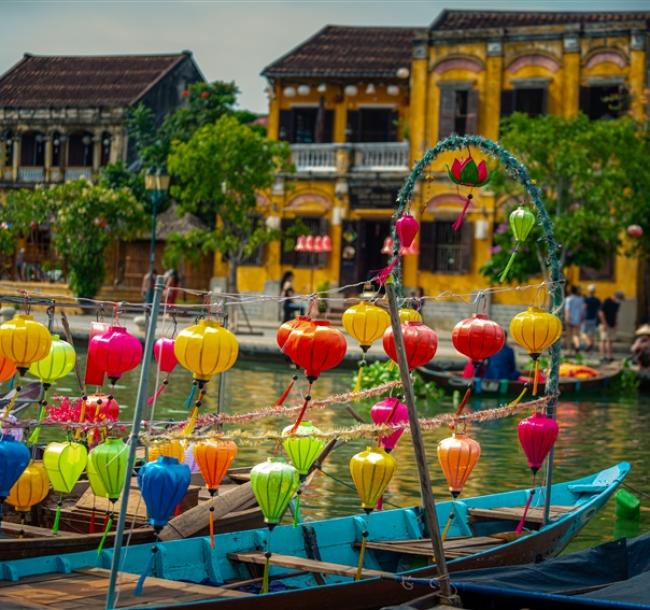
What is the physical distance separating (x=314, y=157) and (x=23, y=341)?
98.1ft

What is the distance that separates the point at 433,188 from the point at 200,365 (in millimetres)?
28804

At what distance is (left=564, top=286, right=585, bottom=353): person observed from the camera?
3091 centimetres

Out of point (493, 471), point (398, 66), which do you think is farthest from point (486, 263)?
point (493, 471)

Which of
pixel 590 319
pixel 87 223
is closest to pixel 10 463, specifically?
pixel 590 319

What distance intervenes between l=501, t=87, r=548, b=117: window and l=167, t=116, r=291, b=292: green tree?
6.09 metres

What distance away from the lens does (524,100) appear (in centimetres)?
3569

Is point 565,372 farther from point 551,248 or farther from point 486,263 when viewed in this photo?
point 551,248

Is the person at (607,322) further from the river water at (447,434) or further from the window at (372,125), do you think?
the window at (372,125)

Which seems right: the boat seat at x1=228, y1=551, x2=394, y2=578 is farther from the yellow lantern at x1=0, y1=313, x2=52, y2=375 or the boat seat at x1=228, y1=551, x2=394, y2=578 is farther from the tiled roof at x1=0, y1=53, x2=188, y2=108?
the tiled roof at x1=0, y1=53, x2=188, y2=108

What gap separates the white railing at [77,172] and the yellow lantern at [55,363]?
37.5m

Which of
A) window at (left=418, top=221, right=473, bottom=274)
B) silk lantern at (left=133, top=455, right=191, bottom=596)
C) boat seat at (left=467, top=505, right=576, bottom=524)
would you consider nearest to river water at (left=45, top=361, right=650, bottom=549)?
boat seat at (left=467, top=505, right=576, bottom=524)

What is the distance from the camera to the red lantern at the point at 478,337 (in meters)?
10.3

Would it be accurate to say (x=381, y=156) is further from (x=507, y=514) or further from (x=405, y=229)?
(x=507, y=514)

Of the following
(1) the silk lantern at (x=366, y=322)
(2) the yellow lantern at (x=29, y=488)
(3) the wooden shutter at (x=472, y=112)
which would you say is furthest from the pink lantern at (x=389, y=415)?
(3) the wooden shutter at (x=472, y=112)
